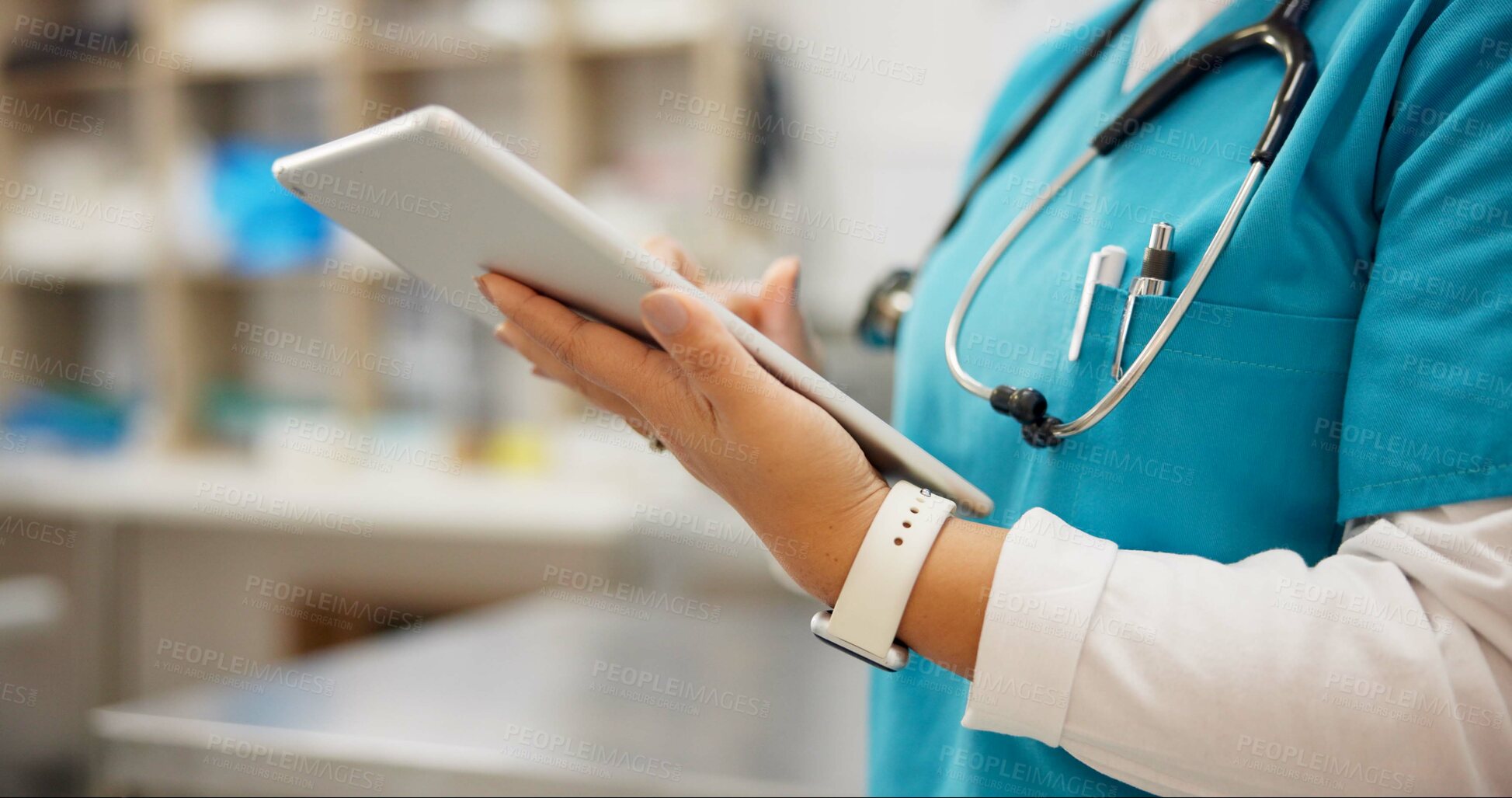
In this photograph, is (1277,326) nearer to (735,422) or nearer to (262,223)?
(735,422)

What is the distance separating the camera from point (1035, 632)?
0.54 meters

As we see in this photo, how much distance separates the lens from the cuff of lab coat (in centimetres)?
54

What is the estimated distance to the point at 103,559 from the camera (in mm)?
1804

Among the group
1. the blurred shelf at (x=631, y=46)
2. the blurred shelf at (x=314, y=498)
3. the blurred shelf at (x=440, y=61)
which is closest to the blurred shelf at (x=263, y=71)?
the blurred shelf at (x=440, y=61)

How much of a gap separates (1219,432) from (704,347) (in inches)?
13.2

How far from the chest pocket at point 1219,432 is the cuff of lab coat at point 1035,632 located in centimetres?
9

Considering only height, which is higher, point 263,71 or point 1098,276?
point 263,71

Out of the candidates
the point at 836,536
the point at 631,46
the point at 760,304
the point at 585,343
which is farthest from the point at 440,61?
the point at 836,536

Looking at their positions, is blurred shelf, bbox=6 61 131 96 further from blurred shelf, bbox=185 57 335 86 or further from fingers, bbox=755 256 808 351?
fingers, bbox=755 256 808 351

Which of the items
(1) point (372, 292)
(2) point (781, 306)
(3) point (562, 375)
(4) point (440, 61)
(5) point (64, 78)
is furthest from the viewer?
(5) point (64, 78)

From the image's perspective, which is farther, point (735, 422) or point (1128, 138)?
point (1128, 138)

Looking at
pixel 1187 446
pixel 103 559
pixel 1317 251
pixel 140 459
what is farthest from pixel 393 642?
A: pixel 140 459

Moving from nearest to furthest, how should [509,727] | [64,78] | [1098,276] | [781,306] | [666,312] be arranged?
[666,312] < [1098,276] < [781,306] < [509,727] < [64,78]

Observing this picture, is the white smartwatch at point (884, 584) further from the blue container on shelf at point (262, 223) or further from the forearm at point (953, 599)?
the blue container on shelf at point (262, 223)
